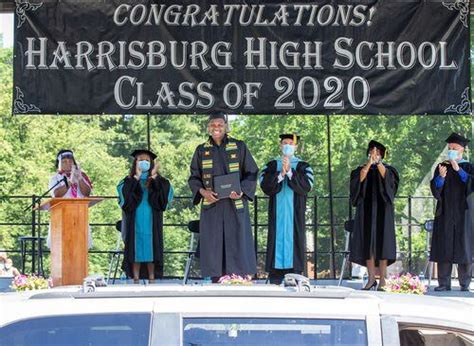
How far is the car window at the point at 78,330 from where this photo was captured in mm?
3252

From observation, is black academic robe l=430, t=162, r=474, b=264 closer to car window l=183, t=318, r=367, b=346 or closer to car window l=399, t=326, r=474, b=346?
car window l=399, t=326, r=474, b=346

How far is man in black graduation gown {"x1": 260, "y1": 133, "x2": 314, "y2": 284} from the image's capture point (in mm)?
11188

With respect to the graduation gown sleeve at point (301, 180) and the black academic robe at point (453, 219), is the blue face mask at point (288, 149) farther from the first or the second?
the black academic robe at point (453, 219)

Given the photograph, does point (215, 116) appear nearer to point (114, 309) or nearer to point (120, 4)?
point (120, 4)

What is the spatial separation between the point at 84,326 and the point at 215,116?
7.67 metres

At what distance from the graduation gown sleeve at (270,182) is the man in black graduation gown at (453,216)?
191 centimetres

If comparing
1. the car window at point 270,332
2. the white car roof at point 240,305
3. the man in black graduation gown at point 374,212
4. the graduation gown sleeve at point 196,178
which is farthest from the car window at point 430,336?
the man in black graduation gown at point 374,212

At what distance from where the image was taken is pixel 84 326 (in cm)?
327

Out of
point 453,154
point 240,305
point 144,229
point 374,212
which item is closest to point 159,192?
point 144,229

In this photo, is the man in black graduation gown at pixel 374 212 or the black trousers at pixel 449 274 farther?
the black trousers at pixel 449 274

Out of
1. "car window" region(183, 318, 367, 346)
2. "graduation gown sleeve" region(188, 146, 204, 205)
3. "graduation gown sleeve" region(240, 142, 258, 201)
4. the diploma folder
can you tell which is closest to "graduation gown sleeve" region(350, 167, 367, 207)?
"graduation gown sleeve" region(240, 142, 258, 201)

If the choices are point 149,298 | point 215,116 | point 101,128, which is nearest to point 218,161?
point 215,116

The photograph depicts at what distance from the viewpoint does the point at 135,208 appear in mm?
12039

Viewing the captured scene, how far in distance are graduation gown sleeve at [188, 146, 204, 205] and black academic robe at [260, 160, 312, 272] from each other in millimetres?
721
